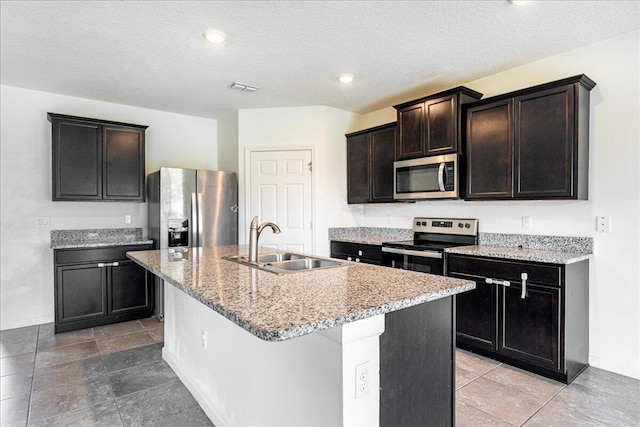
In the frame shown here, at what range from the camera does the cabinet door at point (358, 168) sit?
436 cm

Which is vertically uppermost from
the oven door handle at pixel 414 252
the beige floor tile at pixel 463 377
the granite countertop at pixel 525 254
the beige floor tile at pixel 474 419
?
the granite countertop at pixel 525 254

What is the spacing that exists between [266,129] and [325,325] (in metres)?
3.84

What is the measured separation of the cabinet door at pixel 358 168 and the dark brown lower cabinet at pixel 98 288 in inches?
98.0

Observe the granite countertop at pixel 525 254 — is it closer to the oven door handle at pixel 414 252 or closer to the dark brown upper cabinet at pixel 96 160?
the oven door handle at pixel 414 252

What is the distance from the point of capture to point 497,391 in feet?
7.86

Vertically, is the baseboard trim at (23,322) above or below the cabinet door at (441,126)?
below

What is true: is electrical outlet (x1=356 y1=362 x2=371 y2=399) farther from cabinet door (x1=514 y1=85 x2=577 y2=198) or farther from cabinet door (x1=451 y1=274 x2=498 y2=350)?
cabinet door (x1=514 y1=85 x2=577 y2=198)

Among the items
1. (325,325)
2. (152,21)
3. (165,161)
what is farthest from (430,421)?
(165,161)

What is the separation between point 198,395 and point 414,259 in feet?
7.08

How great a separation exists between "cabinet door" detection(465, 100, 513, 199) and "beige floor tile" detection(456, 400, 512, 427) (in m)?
1.68

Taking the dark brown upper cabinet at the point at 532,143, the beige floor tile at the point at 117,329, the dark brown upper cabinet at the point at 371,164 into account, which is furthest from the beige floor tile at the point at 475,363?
the beige floor tile at the point at 117,329

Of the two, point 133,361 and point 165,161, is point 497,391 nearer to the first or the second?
point 133,361

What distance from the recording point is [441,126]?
11.1ft

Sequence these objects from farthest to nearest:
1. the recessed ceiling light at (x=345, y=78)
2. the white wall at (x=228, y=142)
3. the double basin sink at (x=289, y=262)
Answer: the white wall at (x=228, y=142)
the recessed ceiling light at (x=345, y=78)
the double basin sink at (x=289, y=262)
